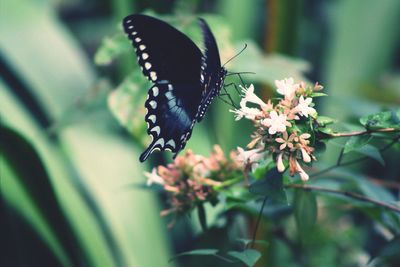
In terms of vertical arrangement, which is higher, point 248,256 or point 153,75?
point 153,75

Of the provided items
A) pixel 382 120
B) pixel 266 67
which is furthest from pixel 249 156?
pixel 266 67

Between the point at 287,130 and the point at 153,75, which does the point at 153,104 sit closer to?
the point at 153,75

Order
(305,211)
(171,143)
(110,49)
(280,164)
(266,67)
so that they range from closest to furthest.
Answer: (280,164) → (305,211) → (171,143) → (110,49) → (266,67)

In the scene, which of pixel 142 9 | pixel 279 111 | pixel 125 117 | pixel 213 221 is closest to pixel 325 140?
pixel 279 111

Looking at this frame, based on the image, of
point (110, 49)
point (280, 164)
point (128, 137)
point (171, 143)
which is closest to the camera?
point (280, 164)

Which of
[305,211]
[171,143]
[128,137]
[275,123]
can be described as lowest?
[128,137]

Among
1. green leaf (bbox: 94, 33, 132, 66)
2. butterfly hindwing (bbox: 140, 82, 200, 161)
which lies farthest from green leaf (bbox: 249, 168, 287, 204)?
green leaf (bbox: 94, 33, 132, 66)

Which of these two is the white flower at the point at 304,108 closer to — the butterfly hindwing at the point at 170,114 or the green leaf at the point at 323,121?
the green leaf at the point at 323,121
